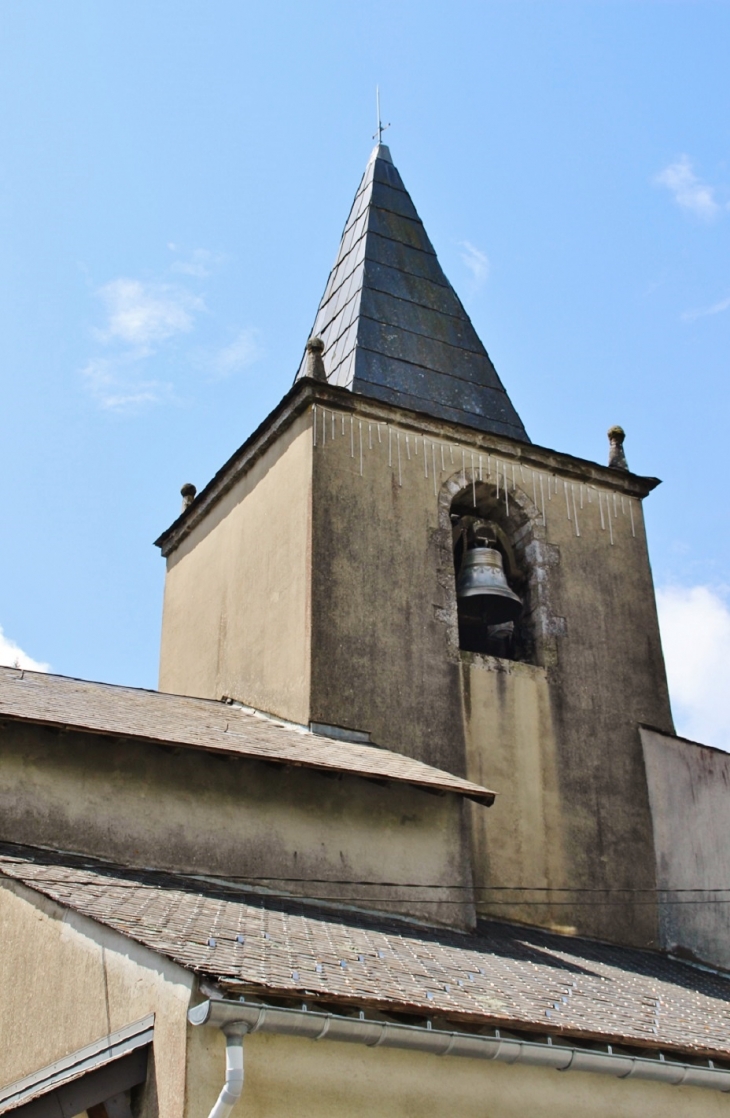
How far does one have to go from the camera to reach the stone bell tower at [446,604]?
12.3 metres

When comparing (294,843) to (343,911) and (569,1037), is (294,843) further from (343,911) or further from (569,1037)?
(569,1037)

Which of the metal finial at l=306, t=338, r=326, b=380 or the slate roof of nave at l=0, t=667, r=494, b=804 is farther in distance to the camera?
the metal finial at l=306, t=338, r=326, b=380

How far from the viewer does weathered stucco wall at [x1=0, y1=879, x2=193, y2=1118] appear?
637 cm

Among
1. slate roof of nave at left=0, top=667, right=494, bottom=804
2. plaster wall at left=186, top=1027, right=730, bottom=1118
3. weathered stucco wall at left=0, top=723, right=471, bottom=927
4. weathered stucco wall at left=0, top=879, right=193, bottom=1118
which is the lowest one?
plaster wall at left=186, top=1027, right=730, bottom=1118

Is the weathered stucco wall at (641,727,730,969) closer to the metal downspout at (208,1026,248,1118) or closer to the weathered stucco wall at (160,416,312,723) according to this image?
the weathered stucco wall at (160,416,312,723)

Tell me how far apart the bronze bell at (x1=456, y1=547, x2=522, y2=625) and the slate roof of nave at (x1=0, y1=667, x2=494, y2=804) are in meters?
2.43

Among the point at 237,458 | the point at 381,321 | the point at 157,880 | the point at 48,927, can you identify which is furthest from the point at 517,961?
the point at 381,321

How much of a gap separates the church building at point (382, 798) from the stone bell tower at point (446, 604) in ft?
0.12

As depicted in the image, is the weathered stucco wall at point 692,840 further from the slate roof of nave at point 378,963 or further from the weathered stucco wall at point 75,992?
the weathered stucco wall at point 75,992

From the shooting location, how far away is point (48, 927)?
25.2 feet

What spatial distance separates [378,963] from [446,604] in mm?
5771

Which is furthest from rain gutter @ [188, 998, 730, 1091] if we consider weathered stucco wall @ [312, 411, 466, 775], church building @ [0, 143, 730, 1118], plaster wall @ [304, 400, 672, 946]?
weathered stucco wall @ [312, 411, 466, 775]

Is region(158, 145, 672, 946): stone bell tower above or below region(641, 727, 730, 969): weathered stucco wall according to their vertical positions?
above

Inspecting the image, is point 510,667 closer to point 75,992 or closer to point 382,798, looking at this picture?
point 382,798
